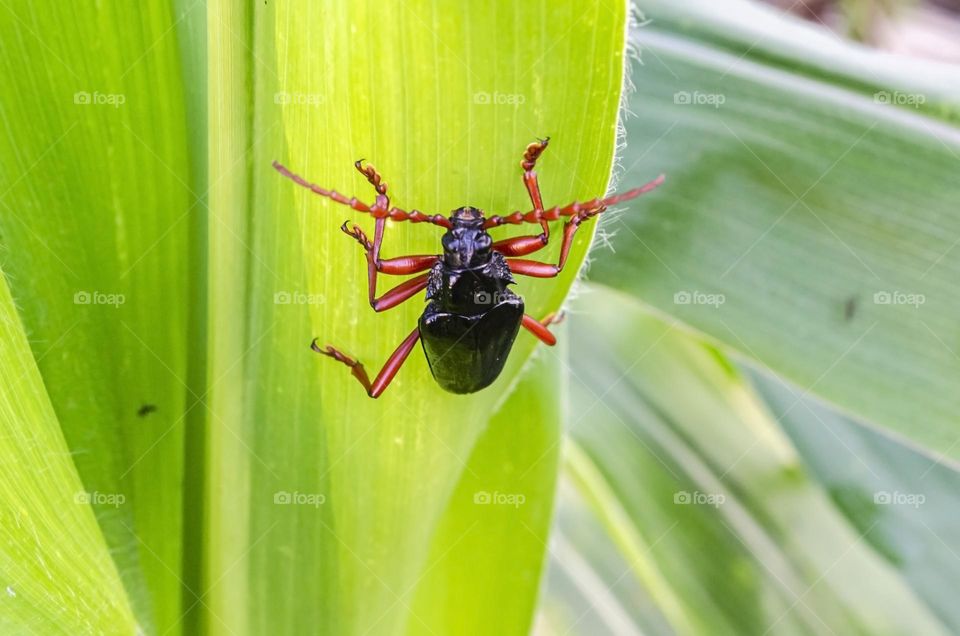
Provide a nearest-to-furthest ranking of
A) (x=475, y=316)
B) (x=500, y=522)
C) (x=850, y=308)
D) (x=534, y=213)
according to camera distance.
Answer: (x=534, y=213) → (x=475, y=316) → (x=850, y=308) → (x=500, y=522)

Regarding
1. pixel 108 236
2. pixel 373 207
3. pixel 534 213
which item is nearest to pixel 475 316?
pixel 534 213

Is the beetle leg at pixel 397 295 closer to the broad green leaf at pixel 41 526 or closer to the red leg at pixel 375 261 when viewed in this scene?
the red leg at pixel 375 261

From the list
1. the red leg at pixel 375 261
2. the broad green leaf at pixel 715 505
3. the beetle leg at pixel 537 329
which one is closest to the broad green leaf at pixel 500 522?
the beetle leg at pixel 537 329

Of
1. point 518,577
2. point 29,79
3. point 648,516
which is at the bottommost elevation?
point 648,516

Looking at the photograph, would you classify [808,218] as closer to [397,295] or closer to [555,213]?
[555,213]

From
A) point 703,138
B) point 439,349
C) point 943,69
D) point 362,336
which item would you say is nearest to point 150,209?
point 362,336

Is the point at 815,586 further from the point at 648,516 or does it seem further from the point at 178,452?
the point at 178,452

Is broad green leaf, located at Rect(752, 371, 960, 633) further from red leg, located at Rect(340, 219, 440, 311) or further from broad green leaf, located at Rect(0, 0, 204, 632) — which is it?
broad green leaf, located at Rect(0, 0, 204, 632)
